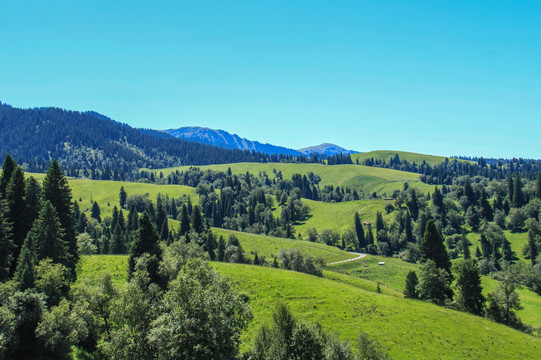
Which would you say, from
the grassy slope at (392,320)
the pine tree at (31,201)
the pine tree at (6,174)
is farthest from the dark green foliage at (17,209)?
the grassy slope at (392,320)


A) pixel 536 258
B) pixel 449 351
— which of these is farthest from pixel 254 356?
pixel 536 258

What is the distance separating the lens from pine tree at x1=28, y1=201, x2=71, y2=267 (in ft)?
147

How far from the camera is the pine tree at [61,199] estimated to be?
52594 mm

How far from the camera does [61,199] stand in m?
54.0

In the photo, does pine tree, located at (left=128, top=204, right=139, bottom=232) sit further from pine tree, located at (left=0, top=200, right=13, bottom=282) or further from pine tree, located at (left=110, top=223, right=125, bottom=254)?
pine tree, located at (left=0, top=200, right=13, bottom=282)

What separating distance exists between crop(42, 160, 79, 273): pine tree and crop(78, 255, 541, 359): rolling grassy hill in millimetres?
5768

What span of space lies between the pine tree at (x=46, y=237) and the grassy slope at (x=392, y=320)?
29.9 meters

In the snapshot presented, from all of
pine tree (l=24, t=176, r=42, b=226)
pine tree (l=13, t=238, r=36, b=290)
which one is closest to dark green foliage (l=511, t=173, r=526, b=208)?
pine tree (l=24, t=176, r=42, b=226)

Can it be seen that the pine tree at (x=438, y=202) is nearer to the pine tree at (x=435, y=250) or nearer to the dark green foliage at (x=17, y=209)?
the pine tree at (x=435, y=250)

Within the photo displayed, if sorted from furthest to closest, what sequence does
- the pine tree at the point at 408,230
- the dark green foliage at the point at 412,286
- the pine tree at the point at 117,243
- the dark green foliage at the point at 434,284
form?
the pine tree at the point at 408,230 → the pine tree at the point at 117,243 → the dark green foliage at the point at 412,286 → the dark green foliage at the point at 434,284

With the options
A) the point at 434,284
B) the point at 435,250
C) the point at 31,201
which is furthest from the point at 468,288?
the point at 31,201

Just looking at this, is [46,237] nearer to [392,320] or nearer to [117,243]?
[117,243]

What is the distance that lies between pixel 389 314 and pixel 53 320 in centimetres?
5092

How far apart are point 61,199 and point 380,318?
5774 centimetres
